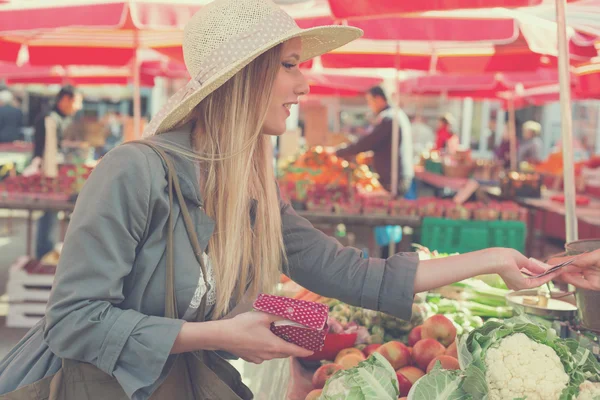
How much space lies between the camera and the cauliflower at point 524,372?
1.84 meters

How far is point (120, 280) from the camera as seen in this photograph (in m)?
1.72

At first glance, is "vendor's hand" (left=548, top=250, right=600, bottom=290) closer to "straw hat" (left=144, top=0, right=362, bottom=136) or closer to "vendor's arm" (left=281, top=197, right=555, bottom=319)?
"vendor's arm" (left=281, top=197, right=555, bottom=319)

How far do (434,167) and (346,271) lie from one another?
9.98 metres

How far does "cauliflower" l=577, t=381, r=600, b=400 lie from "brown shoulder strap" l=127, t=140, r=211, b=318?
105 cm

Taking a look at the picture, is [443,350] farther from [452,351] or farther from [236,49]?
[236,49]

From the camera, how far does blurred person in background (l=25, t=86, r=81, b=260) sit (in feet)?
22.7

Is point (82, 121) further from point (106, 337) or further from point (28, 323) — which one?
point (106, 337)

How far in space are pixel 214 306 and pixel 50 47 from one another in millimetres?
7269

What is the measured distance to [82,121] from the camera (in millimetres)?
15086

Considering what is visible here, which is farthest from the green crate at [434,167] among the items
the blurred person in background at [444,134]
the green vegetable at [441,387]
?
the green vegetable at [441,387]

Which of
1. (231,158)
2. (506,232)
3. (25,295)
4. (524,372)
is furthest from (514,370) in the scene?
(25,295)

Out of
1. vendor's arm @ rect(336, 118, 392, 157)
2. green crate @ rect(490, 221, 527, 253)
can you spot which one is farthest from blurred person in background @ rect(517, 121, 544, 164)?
green crate @ rect(490, 221, 527, 253)

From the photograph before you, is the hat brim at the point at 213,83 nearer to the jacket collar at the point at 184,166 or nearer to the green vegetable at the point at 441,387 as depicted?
the jacket collar at the point at 184,166

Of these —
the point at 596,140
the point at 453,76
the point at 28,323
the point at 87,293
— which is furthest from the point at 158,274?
the point at 596,140
